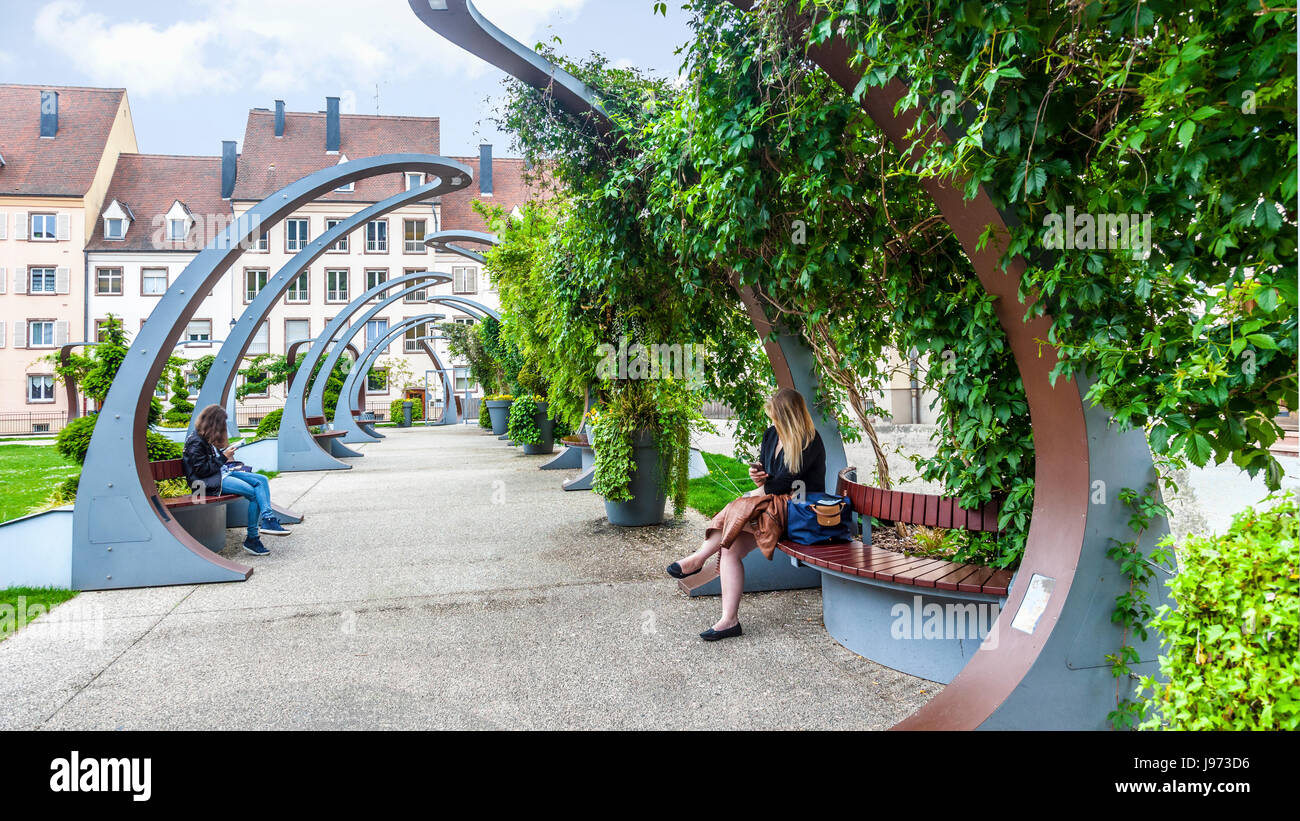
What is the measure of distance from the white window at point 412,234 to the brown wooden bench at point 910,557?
4339 centimetres

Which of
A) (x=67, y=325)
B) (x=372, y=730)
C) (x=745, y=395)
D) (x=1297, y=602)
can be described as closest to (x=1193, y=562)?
(x=1297, y=602)

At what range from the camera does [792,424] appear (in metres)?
4.98

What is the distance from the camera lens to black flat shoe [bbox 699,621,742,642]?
15.1 ft

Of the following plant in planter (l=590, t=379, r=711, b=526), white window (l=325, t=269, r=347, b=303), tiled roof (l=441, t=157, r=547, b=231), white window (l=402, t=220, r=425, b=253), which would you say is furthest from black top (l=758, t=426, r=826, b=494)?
white window (l=325, t=269, r=347, b=303)

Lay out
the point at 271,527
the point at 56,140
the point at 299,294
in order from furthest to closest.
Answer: the point at 299,294 → the point at 56,140 → the point at 271,527

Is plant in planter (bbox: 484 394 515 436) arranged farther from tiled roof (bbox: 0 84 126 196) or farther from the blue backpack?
tiled roof (bbox: 0 84 126 196)

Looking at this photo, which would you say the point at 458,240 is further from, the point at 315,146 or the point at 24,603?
the point at 315,146

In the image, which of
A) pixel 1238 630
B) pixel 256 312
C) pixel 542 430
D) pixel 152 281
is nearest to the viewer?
Result: pixel 1238 630

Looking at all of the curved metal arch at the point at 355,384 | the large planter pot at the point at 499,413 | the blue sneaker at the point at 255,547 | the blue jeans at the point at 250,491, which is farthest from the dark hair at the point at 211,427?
the large planter pot at the point at 499,413

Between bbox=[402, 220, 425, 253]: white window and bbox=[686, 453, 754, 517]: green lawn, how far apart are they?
113 ft

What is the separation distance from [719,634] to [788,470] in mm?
1078

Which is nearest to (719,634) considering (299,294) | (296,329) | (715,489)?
(715,489)

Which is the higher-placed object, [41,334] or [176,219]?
[176,219]

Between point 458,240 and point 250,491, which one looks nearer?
point 250,491
